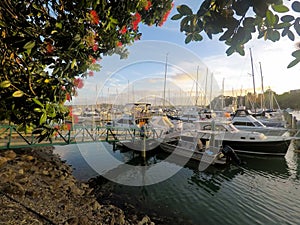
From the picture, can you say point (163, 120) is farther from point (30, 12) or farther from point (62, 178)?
point (30, 12)

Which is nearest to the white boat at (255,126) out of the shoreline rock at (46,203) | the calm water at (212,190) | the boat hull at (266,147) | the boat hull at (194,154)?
the boat hull at (266,147)

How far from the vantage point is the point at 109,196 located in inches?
329

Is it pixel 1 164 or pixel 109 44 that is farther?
pixel 1 164

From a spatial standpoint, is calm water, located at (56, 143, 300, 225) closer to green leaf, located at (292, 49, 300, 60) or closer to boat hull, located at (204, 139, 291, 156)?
boat hull, located at (204, 139, 291, 156)

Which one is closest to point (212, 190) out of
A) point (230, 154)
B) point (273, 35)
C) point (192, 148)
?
A: point (192, 148)

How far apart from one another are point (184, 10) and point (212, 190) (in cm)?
946

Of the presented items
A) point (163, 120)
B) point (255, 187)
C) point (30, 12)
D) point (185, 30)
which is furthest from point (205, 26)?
point (163, 120)

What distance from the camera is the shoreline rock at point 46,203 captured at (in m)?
4.93

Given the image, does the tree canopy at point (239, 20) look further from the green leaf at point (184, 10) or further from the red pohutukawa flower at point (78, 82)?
the red pohutukawa flower at point (78, 82)

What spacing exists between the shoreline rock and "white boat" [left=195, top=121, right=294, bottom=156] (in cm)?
978

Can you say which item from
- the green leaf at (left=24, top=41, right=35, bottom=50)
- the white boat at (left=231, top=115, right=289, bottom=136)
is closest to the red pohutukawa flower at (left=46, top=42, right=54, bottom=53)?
the green leaf at (left=24, top=41, right=35, bottom=50)

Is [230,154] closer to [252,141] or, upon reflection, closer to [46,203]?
[252,141]

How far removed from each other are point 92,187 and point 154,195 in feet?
10.7

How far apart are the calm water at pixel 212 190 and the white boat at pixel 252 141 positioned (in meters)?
0.74
